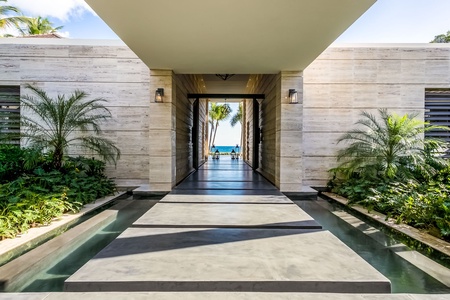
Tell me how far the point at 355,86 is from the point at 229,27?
426 cm

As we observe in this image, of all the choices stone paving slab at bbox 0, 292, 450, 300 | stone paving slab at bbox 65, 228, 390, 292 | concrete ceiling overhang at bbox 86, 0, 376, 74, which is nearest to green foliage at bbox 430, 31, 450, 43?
concrete ceiling overhang at bbox 86, 0, 376, 74

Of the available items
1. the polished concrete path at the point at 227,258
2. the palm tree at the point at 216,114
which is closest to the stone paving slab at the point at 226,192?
the polished concrete path at the point at 227,258

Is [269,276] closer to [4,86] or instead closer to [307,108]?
[307,108]

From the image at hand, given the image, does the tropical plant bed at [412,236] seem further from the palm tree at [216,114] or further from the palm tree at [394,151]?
the palm tree at [216,114]

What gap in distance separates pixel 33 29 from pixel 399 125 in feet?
54.4

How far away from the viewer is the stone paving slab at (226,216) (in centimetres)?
308

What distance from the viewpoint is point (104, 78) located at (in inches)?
261

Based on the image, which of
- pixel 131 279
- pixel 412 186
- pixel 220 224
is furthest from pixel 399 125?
pixel 131 279

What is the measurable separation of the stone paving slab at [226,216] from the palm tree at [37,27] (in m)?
13.7

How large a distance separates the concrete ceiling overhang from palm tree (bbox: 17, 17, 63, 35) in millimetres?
11985

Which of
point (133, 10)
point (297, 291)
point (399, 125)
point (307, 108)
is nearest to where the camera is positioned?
point (297, 291)

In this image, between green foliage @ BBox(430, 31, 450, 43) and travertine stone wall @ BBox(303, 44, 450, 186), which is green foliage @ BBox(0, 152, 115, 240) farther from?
green foliage @ BBox(430, 31, 450, 43)

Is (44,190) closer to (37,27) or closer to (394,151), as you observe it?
(394,151)

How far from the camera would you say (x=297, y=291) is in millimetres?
1811
